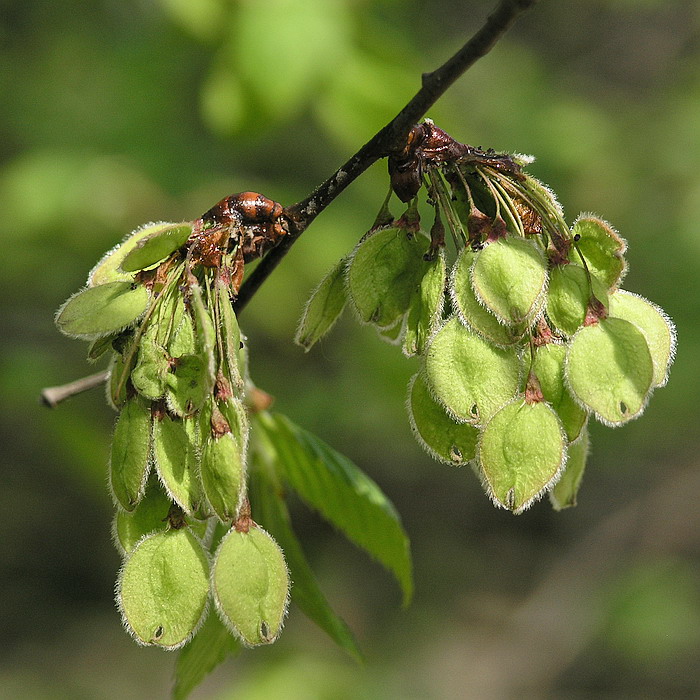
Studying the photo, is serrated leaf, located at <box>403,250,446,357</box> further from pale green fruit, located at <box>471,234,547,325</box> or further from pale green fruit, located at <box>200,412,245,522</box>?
pale green fruit, located at <box>200,412,245,522</box>

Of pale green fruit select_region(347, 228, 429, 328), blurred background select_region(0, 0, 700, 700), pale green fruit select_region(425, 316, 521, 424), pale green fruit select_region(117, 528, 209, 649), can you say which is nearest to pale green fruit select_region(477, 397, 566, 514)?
pale green fruit select_region(425, 316, 521, 424)

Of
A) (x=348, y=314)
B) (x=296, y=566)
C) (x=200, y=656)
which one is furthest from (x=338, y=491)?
(x=348, y=314)

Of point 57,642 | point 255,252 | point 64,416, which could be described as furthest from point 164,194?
point 57,642

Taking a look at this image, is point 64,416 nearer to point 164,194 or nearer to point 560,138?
point 164,194

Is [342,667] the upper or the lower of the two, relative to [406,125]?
lower

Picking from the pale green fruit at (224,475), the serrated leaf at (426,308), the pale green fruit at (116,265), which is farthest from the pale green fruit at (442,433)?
the pale green fruit at (116,265)

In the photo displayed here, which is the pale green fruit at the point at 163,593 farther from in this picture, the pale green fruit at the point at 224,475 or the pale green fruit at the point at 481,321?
the pale green fruit at the point at 481,321

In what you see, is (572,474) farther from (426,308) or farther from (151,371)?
(151,371)
